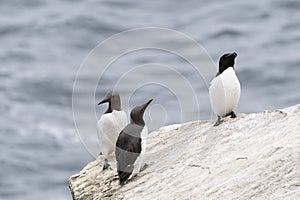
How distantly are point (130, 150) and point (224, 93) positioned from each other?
1582 mm

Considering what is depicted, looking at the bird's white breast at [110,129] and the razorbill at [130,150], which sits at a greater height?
the bird's white breast at [110,129]

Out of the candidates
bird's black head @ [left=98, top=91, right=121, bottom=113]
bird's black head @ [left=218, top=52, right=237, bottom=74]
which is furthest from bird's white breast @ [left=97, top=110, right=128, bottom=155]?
bird's black head @ [left=218, top=52, right=237, bottom=74]

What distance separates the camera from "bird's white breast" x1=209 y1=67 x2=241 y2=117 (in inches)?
464

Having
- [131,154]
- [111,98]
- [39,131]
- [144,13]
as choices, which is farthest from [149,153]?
[144,13]

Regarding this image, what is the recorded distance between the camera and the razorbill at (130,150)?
1084cm

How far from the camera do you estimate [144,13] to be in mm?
31578

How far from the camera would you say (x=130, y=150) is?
1106cm

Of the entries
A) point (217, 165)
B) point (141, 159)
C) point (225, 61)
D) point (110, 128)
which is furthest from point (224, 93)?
point (217, 165)

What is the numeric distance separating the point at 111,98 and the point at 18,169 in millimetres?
10933

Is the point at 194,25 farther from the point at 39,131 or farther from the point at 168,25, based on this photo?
the point at 39,131

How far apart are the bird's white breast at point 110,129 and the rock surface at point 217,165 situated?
0.85 ft

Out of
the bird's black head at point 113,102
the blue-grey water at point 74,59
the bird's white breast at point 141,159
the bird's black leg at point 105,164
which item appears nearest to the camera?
the bird's white breast at point 141,159

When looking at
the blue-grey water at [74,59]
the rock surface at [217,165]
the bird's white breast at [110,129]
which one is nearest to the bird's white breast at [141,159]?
the rock surface at [217,165]

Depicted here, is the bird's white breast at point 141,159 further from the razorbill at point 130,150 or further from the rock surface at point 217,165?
the rock surface at point 217,165
